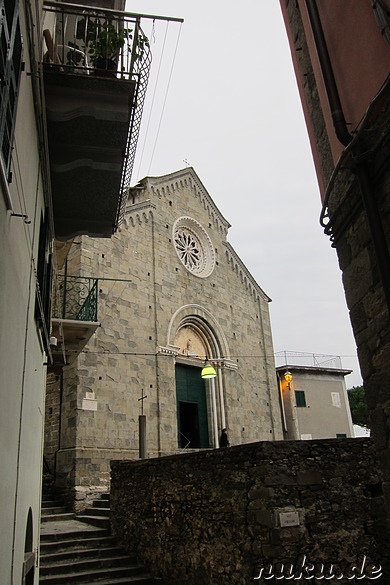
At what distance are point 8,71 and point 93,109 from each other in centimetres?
215

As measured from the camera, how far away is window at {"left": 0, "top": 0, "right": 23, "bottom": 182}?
285 cm

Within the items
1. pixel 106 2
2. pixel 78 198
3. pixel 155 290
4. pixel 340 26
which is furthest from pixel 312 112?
pixel 155 290

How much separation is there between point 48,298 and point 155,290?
441 inches

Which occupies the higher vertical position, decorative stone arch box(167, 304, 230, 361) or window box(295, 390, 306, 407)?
decorative stone arch box(167, 304, 230, 361)

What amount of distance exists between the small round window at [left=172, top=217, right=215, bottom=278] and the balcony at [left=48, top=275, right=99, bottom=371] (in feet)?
22.5

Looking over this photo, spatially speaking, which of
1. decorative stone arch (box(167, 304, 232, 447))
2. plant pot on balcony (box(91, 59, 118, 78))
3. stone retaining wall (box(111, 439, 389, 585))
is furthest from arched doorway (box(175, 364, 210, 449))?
plant pot on balcony (box(91, 59, 118, 78))

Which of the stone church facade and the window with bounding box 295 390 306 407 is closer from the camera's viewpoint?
the stone church facade

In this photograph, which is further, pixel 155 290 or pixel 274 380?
pixel 274 380

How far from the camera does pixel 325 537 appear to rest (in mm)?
8031

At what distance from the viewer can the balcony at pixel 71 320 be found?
38.2 feet

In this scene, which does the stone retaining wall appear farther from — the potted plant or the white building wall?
the potted plant

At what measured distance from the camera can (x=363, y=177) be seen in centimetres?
388

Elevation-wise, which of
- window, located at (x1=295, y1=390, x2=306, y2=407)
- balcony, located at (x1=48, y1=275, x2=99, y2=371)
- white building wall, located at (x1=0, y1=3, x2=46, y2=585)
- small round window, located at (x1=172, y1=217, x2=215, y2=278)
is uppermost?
small round window, located at (x1=172, y1=217, x2=215, y2=278)

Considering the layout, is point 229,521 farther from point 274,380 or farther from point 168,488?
point 274,380
